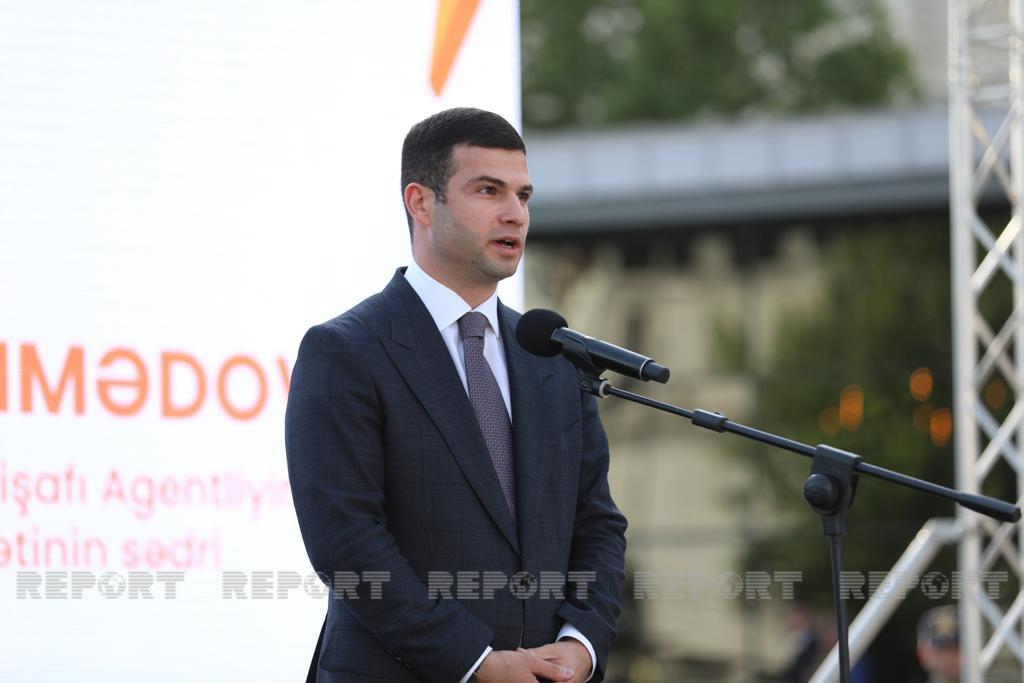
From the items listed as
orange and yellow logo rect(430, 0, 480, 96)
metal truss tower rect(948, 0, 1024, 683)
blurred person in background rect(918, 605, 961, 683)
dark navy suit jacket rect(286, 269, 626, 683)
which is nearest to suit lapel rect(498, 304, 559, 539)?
dark navy suit jacket rect(286, 269, 626, 683)

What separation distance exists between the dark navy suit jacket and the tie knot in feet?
0.27

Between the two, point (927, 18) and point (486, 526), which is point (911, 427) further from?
point (927, 18)

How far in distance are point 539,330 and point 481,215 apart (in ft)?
0.89

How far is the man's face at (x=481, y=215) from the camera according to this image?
2812 mm

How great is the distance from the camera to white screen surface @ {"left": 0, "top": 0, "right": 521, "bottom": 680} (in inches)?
122

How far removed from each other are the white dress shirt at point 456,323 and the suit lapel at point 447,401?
0.05 meters

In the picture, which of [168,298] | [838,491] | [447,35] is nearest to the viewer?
[838,491]

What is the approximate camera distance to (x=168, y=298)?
332cm

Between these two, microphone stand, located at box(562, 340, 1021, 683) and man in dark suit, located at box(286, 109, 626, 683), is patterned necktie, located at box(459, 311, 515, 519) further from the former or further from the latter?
microphone stand, located at box(562, 340, 1021, 683)

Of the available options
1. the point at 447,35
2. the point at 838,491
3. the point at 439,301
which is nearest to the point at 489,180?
the point at 439,301

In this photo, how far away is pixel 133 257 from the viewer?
3266 millimetres

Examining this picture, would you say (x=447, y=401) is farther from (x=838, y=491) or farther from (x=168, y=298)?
(x=168, y=298)

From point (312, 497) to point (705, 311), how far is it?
12.8 metres

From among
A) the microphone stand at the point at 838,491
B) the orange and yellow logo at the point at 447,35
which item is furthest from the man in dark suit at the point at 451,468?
the orange and yellow logo at the point at 447,35
